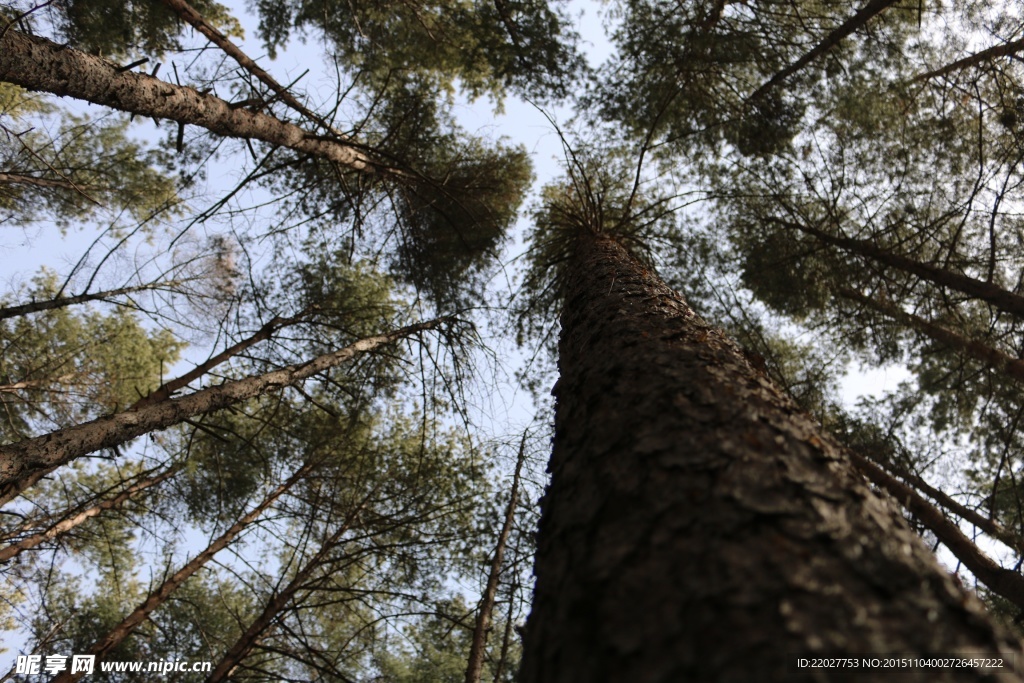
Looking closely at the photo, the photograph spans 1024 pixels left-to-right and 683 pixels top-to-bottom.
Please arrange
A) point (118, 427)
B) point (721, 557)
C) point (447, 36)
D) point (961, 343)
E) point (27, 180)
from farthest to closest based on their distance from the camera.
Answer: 1. point (447, 36)
2. point (961, 343)
3. point (27, 180)
4. point (118, 427)
5. point (721, 557)

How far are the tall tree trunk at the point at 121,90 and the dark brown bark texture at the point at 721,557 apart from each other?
12.5ft

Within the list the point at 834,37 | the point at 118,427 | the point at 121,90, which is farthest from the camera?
the point at 834,37

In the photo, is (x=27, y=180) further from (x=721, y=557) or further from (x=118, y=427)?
(x=721, y=557)

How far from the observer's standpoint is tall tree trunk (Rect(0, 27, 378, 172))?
10.4 ft

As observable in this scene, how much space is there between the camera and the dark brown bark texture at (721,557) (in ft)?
2.01

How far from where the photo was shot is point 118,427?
3619 mm

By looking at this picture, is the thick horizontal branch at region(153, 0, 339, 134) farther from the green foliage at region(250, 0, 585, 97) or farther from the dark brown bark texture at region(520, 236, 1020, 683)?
the dark brown bark texture at region(520, 236, 1020, 683)

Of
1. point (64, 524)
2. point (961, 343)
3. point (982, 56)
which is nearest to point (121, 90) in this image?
point (64, 524)

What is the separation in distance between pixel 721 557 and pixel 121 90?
4.71m

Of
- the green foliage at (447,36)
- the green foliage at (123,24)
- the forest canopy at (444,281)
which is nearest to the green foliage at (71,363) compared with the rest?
the forest canopy at (444,281)

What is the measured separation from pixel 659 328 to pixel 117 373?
9.57 metres

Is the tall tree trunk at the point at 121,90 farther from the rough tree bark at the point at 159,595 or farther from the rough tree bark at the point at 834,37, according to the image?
the rough tree bark at the point at 834,37

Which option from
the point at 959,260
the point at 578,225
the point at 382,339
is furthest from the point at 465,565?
the point at 959,260

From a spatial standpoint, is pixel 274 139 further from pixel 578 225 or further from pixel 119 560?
pixel 119 560
